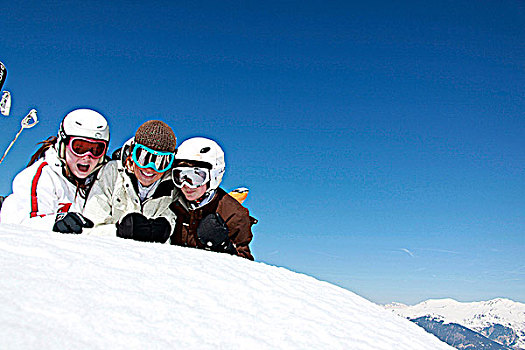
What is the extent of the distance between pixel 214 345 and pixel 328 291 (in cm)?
157

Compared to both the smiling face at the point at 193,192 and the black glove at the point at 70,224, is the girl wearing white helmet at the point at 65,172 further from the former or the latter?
the smiling face at the point at 193,192

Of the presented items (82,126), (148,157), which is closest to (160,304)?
(148,157)

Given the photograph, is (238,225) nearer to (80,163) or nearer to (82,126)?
(80,163)

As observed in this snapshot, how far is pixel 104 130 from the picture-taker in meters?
4.58

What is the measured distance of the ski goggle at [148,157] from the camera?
4266 mm

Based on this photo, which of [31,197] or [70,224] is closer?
[70,224]

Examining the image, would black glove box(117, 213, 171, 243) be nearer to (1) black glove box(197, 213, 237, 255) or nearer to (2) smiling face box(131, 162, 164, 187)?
(1) black glove box(197, 213, 237, 255)

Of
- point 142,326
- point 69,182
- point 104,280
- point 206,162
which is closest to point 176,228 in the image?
point 206,162

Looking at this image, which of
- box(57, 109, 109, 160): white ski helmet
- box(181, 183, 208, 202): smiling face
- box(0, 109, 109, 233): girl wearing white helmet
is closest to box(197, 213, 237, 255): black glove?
box(181, 183, 208, 202): smiling face

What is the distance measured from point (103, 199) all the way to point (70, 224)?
118 centimetres

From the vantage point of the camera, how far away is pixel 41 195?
433 cm

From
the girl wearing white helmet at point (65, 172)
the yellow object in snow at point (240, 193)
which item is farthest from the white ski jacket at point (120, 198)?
the yellow object in snow at point (240, 193)

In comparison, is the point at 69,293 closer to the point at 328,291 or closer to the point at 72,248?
the point at 72,248

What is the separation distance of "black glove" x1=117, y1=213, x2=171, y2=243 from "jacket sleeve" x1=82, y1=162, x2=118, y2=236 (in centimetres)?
78
